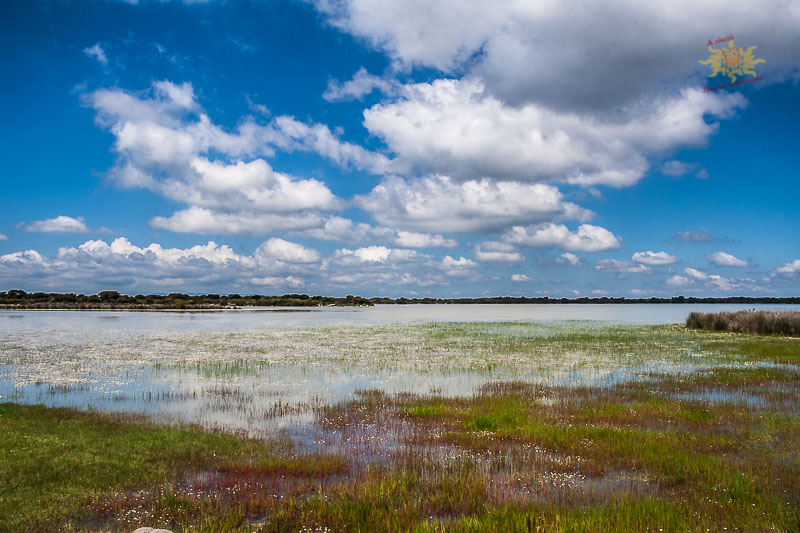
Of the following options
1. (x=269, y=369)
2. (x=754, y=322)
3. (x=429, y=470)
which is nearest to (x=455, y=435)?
(x=429, y=470)

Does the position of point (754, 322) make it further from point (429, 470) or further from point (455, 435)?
point (429, 470)

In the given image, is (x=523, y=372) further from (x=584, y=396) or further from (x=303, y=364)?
(x=303, y=364)

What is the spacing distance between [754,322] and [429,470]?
181 ft

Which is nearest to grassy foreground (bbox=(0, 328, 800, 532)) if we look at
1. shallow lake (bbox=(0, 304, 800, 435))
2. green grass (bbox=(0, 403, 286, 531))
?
green grass (bbox=(0, 403, 286, 531))

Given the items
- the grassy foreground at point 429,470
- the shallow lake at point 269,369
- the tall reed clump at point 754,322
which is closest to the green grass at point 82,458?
the grassy foreground at point 429,470

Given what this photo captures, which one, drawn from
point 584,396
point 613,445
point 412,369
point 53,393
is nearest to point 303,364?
point 412,369

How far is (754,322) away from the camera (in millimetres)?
52500

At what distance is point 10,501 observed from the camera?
934 centimetres

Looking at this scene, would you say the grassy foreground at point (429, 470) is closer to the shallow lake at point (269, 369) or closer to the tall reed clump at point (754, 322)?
the shallow lake at point (269, 369)

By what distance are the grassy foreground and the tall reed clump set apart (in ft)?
129

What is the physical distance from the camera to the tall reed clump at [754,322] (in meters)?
49.0

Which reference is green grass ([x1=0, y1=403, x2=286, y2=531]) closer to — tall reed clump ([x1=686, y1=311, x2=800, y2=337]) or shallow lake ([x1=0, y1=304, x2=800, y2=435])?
shallow lake ([x1=0, y1=304, x2=800, y2=435])

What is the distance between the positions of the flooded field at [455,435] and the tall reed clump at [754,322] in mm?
21567

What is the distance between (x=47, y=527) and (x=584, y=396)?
17407 millimetres
